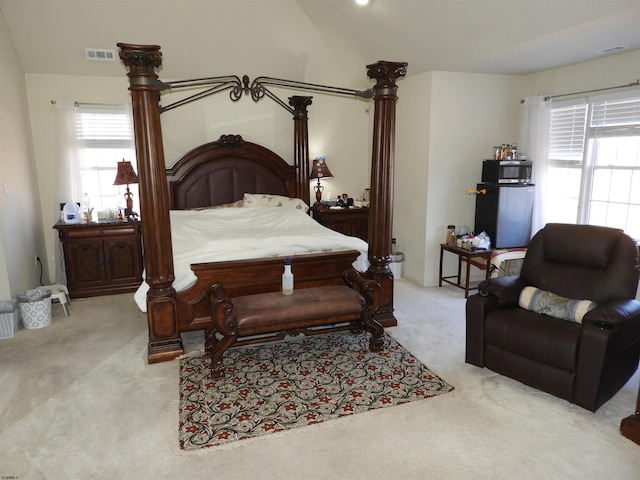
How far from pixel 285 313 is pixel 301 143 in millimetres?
3257

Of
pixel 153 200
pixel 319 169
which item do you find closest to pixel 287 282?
pixel 153 200

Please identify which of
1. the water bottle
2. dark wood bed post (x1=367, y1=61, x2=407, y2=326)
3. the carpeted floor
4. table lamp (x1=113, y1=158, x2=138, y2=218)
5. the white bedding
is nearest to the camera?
the carpeted floor

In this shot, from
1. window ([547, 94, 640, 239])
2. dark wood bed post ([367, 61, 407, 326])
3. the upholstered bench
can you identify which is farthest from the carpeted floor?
window ([547, 94, 640, 239])

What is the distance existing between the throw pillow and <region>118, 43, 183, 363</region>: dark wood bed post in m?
2.72

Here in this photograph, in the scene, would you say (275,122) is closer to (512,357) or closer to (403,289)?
(403,289)

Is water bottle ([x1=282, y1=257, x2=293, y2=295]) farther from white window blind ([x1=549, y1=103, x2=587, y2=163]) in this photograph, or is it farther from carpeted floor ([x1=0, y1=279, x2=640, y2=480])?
white window blind ([x1=549, y1=103, x2=587, y2=163])

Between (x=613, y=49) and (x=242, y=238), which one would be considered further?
(x=613, y=49)

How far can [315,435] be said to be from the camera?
8.50 feet

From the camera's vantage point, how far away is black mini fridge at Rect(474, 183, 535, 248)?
504 centimetres

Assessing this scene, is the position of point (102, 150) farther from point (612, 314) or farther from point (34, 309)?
point (612, 314)

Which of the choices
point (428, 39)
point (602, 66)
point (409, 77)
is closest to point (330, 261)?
point (428, 39)

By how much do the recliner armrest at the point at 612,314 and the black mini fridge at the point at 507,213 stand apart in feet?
7.36

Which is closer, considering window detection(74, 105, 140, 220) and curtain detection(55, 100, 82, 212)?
curtain detection(55, 100, 82, 212)

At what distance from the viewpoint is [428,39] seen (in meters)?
4.39
